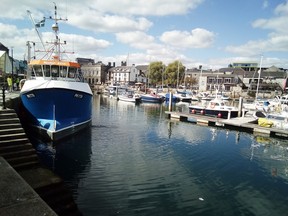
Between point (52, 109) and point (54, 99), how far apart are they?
74 cm

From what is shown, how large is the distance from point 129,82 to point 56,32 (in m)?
81.1

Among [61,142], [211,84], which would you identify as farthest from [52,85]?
[211,84]

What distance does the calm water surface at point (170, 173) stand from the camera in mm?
9449

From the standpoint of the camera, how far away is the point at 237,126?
1032 inches

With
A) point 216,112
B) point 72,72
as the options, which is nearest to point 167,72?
point 216,112

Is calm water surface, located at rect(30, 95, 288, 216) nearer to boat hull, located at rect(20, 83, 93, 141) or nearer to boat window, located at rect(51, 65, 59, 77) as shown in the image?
boat hull, located at rect(20, 83, 93, 141)

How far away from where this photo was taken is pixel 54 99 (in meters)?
16.2

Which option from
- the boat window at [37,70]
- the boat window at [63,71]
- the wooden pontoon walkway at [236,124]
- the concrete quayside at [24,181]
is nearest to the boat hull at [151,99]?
the wooden pontoon walkway at [236,124]

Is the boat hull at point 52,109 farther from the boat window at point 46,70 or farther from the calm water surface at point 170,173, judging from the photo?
the boat window at point 46,70

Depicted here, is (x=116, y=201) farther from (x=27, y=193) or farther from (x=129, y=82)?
(x=129, y=82)

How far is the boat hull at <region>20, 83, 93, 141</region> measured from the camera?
16156 millimetres

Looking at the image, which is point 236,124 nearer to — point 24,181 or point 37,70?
point 37,70

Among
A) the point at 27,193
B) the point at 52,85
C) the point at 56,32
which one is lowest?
the point at 27,193

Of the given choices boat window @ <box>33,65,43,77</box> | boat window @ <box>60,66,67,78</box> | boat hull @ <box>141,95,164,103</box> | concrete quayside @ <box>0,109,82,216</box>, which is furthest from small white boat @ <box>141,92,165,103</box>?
concrete quayside @ <box>0,109,82,216</box>
